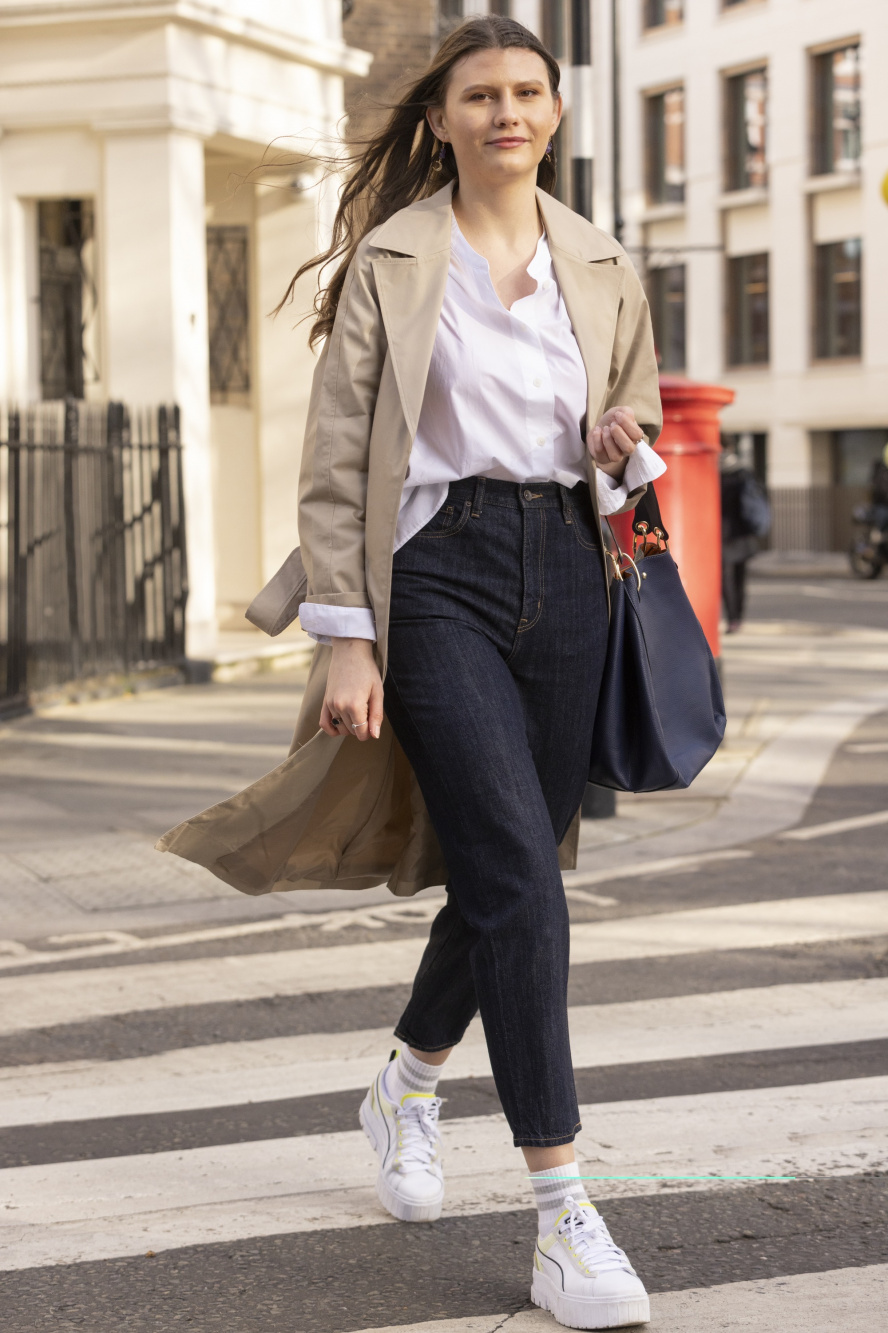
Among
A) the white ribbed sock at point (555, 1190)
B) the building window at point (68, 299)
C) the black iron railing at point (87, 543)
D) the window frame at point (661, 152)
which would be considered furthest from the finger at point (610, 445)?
the window frame at point (661, 152)

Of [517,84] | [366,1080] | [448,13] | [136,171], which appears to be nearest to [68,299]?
[136,171]

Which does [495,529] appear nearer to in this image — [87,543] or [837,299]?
[87,543]

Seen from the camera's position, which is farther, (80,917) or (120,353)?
(120,353)

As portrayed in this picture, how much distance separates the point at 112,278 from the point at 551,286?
381 inches

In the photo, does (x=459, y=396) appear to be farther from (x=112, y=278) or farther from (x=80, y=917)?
Result: (x=112, y=278)

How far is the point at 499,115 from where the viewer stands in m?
3.01

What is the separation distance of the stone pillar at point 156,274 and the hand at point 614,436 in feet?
31.3

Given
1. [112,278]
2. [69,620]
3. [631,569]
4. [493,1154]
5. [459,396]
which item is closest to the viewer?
[459,396]

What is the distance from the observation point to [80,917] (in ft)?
19.5

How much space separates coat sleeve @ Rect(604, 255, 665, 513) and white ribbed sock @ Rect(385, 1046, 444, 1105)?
1.10 m

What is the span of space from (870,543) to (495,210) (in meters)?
25.6

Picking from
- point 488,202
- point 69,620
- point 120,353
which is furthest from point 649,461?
point 120,353

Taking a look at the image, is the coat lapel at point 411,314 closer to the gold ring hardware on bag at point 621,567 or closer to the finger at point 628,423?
the finger at point 628,423

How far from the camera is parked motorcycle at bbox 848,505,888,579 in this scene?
1090 inches
